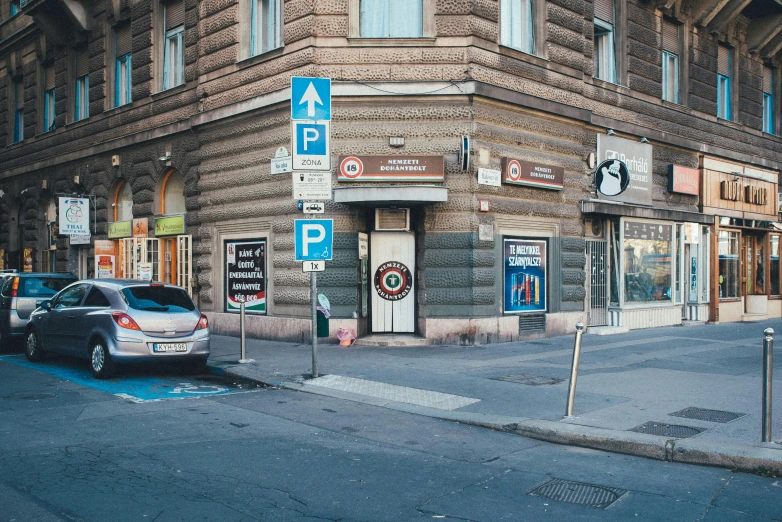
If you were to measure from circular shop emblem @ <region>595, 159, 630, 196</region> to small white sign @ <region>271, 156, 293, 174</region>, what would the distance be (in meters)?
7.60

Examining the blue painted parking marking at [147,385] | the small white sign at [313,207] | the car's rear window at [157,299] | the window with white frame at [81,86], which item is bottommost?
the blue painted parking marking at [147,385]

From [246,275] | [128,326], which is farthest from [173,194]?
[128,326]

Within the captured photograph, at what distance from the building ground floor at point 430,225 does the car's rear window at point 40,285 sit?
364cm

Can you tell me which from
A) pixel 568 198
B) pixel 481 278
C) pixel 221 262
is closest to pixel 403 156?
pixel 481 278

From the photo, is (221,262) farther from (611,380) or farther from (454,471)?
(454,471)

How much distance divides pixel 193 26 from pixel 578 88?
385 inches

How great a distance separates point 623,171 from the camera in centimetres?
1823

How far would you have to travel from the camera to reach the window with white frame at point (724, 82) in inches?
894

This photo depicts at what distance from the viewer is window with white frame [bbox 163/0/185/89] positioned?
19375 millimetres

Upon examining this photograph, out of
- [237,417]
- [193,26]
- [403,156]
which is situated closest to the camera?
[237,417]

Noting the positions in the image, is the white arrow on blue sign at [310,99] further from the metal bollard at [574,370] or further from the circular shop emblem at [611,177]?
the circular shop emblem at [611,177]

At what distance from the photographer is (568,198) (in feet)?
56.1

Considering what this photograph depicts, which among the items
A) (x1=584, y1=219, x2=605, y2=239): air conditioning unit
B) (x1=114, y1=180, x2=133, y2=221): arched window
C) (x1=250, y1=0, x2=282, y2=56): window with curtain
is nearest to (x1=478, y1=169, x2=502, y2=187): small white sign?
(x1=584, y1=219, x2=605, y2=239): air conditioning unit

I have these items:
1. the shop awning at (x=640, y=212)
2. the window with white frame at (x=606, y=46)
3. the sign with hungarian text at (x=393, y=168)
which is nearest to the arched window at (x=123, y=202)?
the sign with hungarian text at (x=393, y=168)
